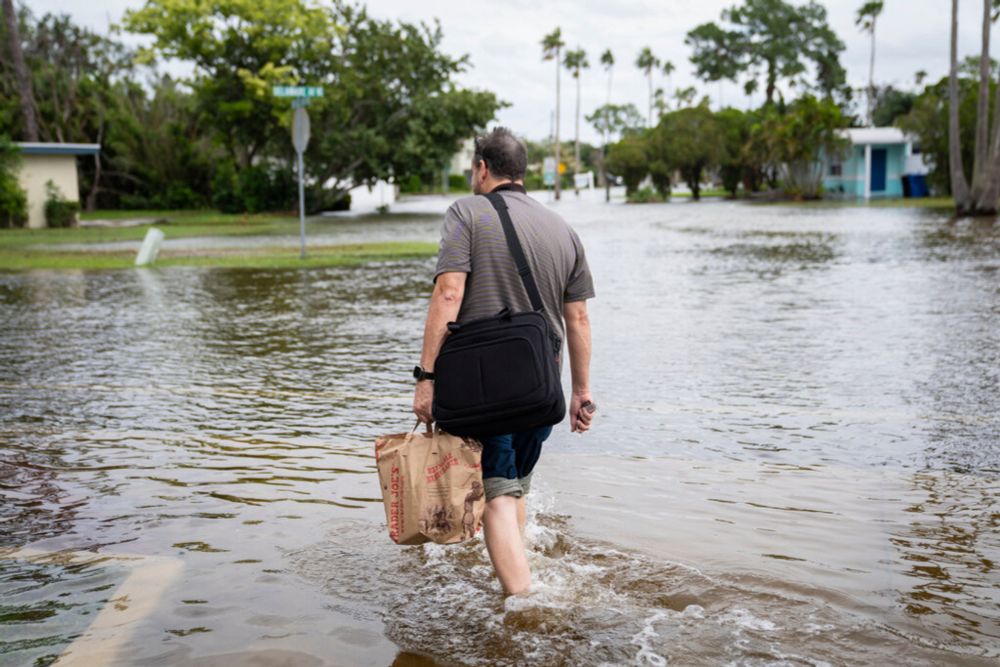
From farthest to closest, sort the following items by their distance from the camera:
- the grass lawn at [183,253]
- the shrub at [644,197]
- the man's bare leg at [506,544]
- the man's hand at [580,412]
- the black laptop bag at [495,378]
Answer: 1. the shrub at [644,197]
2. the grass lawn at [183,253]
3. the man's hand at [580,412]
4. the man's bare leg at [506,544]
5. the black laptop bag at [495,378]

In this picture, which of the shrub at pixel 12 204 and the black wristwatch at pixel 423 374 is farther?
the shrub at pixel 12 204

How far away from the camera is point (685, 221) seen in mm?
35906

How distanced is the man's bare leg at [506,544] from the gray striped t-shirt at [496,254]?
0.69 meters

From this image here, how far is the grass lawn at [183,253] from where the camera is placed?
64.7ft

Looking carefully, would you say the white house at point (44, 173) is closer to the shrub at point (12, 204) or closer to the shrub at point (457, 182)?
the shrub at point (12, 204)

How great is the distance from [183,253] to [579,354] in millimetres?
19618

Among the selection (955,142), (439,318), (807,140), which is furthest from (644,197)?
(439,318)

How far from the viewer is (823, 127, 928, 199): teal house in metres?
57.9

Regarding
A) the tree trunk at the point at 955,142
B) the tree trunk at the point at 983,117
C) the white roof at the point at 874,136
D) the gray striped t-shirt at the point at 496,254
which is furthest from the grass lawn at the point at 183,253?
the white roof at the point at 874,136

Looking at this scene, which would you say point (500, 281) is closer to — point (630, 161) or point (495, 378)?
point (495, 378)

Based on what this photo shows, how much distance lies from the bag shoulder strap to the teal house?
57.0 metres

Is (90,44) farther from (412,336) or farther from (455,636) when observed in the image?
(455,636)

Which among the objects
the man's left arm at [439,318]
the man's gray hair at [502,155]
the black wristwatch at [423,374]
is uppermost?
the man's gray hair at [502,155]

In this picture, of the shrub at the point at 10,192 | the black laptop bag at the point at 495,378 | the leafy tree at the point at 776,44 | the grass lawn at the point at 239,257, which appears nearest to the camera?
the black laptop bag at the point at 495,378
